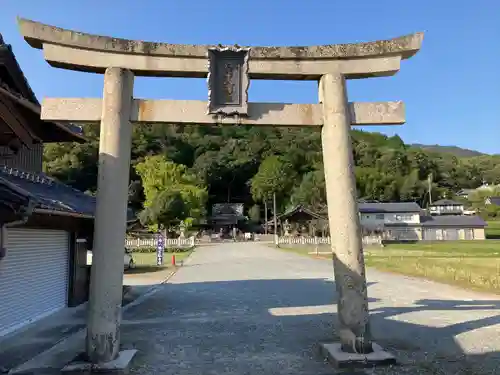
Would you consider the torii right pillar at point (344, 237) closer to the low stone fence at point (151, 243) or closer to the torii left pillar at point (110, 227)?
the torii left pillar at point (110, 227)

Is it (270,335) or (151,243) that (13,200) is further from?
(151,243)

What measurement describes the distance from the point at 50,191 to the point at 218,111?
5.65 meters

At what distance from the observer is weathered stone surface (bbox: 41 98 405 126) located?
6.16 meters

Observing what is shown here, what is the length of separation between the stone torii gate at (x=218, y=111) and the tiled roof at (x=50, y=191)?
2192mm

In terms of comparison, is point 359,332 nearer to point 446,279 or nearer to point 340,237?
point 340,237

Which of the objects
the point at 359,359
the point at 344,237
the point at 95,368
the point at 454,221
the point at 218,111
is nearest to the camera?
the point at 95,368

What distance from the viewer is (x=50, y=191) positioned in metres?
9.73

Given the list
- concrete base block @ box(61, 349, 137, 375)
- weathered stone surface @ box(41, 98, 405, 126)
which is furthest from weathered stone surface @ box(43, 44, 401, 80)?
concrete base block @ box(61, 349, 137, 375)

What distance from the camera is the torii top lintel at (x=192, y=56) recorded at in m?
6.12

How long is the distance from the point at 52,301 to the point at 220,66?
744 centimetres

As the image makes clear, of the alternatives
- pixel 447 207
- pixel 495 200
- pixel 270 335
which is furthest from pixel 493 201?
pixel 270 335

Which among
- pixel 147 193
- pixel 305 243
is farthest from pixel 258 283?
pixel 147 193

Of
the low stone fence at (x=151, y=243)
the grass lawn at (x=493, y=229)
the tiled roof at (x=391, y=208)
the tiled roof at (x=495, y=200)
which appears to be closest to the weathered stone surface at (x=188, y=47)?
the low stone fence at (x=151, y=243)

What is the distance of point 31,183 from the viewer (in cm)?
949
